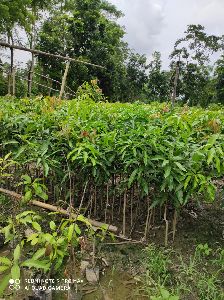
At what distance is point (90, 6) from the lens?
2200cm

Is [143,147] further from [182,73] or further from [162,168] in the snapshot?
[182,73]

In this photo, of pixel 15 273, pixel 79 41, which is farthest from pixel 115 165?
pixel 79 41

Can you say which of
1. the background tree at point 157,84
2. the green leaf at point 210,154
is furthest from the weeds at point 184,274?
the background tree at point 157,84

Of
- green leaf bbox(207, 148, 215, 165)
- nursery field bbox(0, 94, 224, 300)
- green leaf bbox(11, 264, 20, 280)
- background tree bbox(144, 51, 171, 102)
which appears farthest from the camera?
background tree bbox(144, 51, 171, 102)

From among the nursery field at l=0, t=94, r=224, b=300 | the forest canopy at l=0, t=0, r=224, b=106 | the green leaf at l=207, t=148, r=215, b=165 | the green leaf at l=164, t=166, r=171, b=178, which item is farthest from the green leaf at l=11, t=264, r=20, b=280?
the forest canopy at l=0, t=0, r=224, b=106

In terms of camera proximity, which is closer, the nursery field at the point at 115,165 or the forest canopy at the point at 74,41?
the nursery field at the point at 115,165

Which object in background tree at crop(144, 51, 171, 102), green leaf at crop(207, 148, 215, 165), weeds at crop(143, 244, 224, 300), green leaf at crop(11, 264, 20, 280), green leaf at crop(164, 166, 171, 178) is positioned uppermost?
background tree at crop(144, 51, 171, 102)

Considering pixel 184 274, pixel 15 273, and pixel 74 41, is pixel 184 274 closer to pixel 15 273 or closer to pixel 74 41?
pixel 15 273

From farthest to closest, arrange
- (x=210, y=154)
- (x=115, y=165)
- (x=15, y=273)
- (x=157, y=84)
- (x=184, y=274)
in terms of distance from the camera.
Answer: (x=157, y=84) < (x=115, y=165) < (x=184, y=274) < (x=210, y=154) < (x=15, y=273)

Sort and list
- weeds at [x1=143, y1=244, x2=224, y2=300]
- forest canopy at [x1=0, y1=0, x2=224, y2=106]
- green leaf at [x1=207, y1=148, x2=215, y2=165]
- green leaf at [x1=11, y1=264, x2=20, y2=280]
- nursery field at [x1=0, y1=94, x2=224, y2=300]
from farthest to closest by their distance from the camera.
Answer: forest canopy at [x1=0, y1=0, x2=224, y2=106] < nursery field at [x1=0, y1=94, x2=224, y2=300] < green leaf at [x1=207, y1=148, x2=215, y2=165] < weeds at [x1=143, y1=244, x2=224, y2=300] < green leaf at [x1=11, y1=264, x2=20, y2=280]

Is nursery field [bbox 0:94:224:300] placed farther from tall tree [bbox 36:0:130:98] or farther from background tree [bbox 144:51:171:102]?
background tree [bbox 144:51:171:102]

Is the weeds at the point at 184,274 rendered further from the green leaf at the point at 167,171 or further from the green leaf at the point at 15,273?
the green leaf at the point at 15,273

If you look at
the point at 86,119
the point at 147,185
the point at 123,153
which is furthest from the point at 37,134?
the point at 147,185

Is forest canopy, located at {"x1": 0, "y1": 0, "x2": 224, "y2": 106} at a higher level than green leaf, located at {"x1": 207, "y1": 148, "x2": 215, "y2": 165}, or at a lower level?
higher
